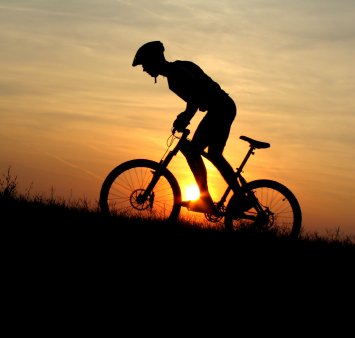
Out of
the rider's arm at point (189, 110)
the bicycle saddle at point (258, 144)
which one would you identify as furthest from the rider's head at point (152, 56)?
the bicycle saddle at point (258, 144)

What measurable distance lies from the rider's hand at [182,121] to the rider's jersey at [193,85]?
0.22 metres

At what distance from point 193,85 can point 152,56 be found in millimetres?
729

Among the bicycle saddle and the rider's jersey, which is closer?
the rider's jersey

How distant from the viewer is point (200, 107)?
547cm

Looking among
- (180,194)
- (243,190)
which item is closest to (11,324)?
(180,194)

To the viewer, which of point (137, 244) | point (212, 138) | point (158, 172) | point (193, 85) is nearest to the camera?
point (137, 244)

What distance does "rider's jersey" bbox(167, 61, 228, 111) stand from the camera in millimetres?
5301

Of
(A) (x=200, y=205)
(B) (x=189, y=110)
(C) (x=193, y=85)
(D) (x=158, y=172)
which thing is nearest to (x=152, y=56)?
(C) (x=193, y=85)

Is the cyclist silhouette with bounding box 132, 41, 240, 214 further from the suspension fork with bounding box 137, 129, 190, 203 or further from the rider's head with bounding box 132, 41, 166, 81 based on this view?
the suspension fork with bounding box 137, 129, 190, 203

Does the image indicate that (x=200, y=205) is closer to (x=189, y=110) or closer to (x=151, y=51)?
(x=189, y=110)

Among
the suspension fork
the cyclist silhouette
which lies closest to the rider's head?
the cyclist silhouette

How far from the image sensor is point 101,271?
3400 millimetres

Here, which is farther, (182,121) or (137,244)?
(182,121)

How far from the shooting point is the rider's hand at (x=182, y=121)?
5.34m
